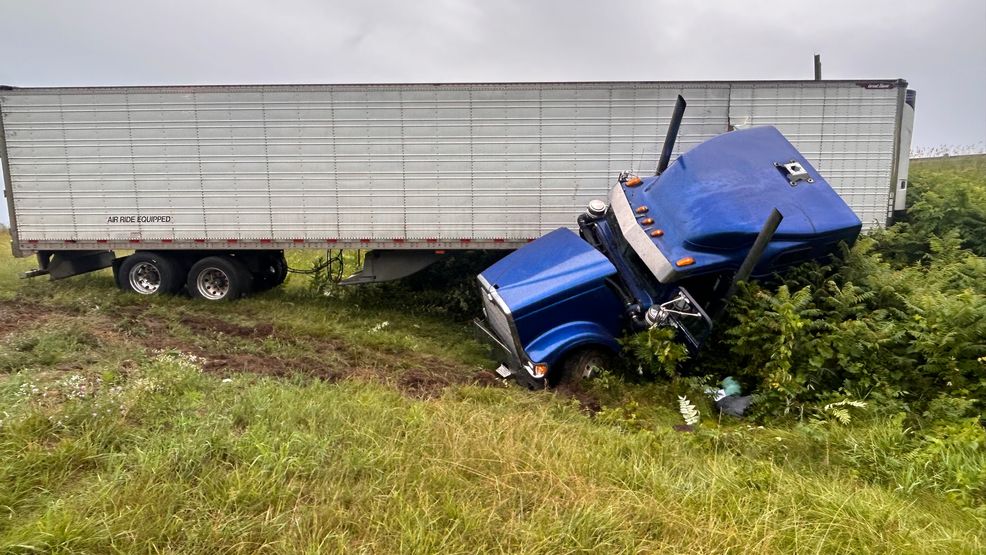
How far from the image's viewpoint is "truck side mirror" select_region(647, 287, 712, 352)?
17.4 ft

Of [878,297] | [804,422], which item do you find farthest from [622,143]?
[804,422]

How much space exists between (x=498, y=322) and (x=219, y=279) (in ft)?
20.0

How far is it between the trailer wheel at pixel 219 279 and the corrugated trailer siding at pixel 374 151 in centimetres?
68

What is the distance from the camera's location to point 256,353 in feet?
20.7

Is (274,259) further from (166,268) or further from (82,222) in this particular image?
(82,222)

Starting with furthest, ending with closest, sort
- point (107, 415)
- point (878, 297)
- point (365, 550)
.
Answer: point (878, 297), point (107, 415), point (365, 550)

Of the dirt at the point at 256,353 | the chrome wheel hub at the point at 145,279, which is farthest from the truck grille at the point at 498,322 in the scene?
the chrome wheel hub at the point at 145,279

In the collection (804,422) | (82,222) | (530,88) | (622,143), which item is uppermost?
(530,88)

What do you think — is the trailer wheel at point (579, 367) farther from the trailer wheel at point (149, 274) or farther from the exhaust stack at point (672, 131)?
the trailer wheel at point (149, 274)

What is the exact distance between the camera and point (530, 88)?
8242 millimetres

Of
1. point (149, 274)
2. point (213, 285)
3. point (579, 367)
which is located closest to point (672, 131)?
point (579, 367)

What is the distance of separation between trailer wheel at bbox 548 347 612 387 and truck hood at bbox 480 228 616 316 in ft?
2.34

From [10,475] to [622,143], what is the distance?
7.90m

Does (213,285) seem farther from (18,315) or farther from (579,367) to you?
(579,367)
